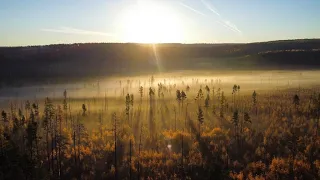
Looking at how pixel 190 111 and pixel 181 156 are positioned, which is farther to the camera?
pixel 190 111

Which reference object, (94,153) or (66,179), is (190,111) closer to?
(94,153)

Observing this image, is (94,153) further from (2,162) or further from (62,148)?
(2,162)

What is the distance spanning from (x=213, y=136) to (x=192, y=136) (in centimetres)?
475

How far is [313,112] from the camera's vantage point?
102062 millimetres

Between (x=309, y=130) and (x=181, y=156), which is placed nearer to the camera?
(x=181, y=156)

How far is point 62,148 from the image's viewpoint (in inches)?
2933

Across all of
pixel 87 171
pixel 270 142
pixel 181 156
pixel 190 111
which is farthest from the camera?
pixel 190 111

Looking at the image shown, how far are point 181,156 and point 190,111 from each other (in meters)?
53.6

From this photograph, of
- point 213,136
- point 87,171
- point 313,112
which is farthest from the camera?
point 313,112

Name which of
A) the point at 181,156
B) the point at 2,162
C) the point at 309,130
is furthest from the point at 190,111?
the point at 2,162

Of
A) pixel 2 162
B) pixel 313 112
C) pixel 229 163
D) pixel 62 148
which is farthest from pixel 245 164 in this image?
pixel 313 112

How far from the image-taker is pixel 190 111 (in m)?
121

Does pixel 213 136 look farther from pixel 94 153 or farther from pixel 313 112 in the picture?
pixel 313 112

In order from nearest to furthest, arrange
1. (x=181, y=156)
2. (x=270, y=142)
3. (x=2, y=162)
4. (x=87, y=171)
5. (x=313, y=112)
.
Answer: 1. (x=2, y=162)
2. (x=87, y=171)
3. (x=181, y=156)
4. (x=270, y=142)
5. (x=313, y=112)
